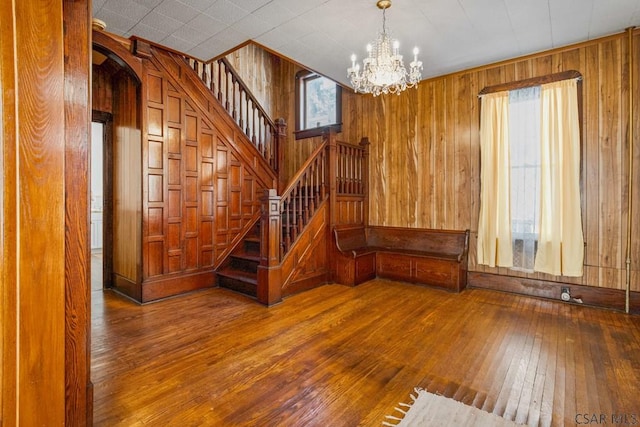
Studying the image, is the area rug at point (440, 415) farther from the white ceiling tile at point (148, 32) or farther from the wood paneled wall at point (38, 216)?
the white ceiling tile at point (148, 32)

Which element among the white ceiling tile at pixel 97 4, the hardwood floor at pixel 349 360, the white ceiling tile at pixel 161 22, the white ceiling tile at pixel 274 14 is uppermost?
the white ceiling tile at pixel 161 22

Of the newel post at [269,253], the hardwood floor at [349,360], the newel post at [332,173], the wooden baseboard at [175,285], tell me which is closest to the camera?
the hardwood floor at [349,360]

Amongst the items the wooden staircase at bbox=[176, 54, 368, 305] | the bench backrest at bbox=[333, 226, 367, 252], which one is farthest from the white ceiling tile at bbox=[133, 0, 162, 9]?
the bench backrest at bbox=[333, 226, 367, 252]

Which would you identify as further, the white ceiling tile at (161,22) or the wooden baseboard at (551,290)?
the wooden baseboard at (551,290)

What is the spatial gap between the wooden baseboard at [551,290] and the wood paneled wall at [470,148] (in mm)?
76

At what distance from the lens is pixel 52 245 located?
1251 mm

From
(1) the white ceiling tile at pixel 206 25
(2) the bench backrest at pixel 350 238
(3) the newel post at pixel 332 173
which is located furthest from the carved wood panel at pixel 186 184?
(2) the bench backrest at pixel 350 238

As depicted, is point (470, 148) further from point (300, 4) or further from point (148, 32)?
point (148, 32)

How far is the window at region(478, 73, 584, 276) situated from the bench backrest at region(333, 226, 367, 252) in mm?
1774

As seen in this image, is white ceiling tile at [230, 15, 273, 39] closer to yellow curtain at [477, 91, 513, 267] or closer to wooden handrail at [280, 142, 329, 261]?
wooden handrail at [280, 142, 329, 261]

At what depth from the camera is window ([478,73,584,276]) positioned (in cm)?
367

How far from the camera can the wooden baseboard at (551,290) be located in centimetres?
349

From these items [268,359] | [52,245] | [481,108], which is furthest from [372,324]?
[481,108]

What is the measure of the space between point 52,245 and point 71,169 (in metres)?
0.37
